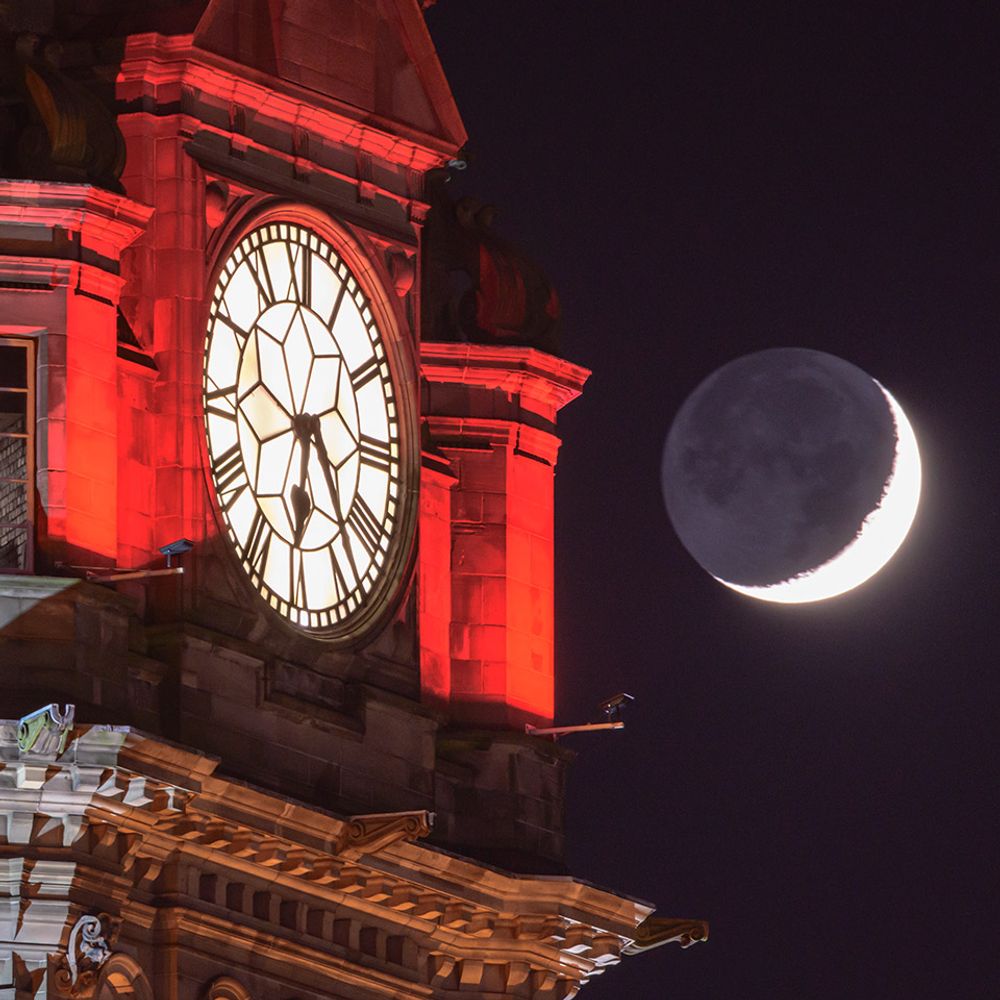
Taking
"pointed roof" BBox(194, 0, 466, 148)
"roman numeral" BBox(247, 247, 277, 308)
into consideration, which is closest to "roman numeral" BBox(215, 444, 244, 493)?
"roman numeral" BBox(247, 247, 277, 308)

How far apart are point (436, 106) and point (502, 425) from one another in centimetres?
418

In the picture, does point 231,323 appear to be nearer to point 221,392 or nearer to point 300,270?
point 221,392

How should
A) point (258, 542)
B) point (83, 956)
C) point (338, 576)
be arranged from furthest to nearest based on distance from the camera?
point (338, 576), point (258, 542), point (83, 956)

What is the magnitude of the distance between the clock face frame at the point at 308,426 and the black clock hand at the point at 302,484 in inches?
0.5

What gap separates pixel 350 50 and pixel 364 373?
386cm

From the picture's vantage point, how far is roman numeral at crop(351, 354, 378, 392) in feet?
291

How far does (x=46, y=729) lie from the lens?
7956 centimetres

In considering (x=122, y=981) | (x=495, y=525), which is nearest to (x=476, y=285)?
(x=495, y=525)

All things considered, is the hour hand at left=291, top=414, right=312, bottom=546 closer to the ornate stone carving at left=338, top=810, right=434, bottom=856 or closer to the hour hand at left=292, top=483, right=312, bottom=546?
the hour hand at left=292, top=483, right=312, bottom=546

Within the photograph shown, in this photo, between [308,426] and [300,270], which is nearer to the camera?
[308,426]

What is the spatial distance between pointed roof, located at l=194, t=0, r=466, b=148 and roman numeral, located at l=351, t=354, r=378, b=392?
115 inches

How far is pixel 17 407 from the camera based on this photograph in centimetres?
8444

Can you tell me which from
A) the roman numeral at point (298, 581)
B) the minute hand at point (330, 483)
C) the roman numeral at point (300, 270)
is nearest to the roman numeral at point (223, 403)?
the minute hand at point (330, 483)

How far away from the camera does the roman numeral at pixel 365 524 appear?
88062 millimetres
